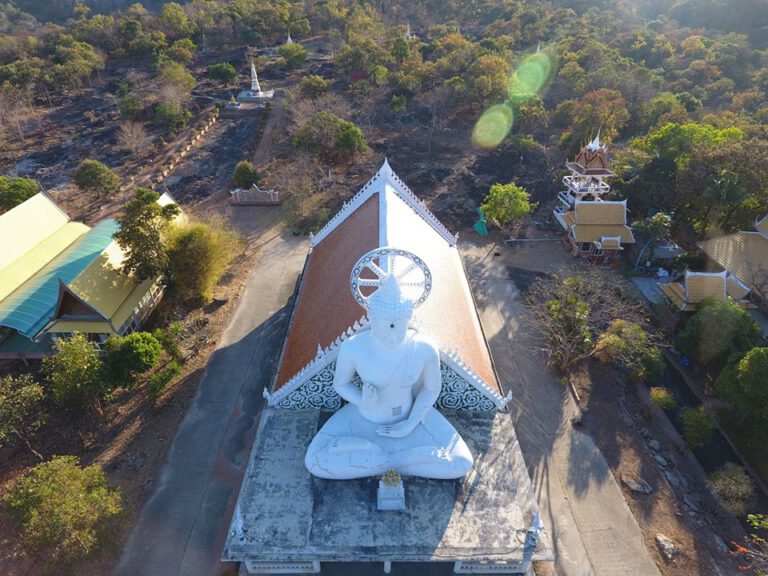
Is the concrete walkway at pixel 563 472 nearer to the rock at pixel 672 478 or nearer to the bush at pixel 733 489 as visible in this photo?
the rock at pixel 672 478

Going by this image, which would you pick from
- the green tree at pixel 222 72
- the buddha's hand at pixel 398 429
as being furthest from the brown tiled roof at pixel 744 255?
Result: the green tree at pixel 222 72

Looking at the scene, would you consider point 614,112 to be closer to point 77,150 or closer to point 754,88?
point 754,88

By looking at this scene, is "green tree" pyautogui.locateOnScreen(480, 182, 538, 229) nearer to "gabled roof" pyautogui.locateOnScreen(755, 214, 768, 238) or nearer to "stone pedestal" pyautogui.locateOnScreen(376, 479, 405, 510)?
"gabled roof" pyautogui.locateOnScreen(755, 214, 768, 238)

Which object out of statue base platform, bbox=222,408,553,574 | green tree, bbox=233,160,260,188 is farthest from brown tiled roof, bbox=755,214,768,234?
green tree, bbox=233,160,260,188

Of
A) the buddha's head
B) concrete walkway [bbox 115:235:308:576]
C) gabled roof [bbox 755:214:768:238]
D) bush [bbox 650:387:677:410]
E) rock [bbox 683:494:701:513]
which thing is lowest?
rock [bbox 683:494:701:513]

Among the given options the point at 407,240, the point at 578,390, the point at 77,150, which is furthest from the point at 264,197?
the point at 578,390

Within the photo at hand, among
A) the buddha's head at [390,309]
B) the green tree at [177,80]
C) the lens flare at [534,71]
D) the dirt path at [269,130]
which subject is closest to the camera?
the buddha's head at [390,309]
